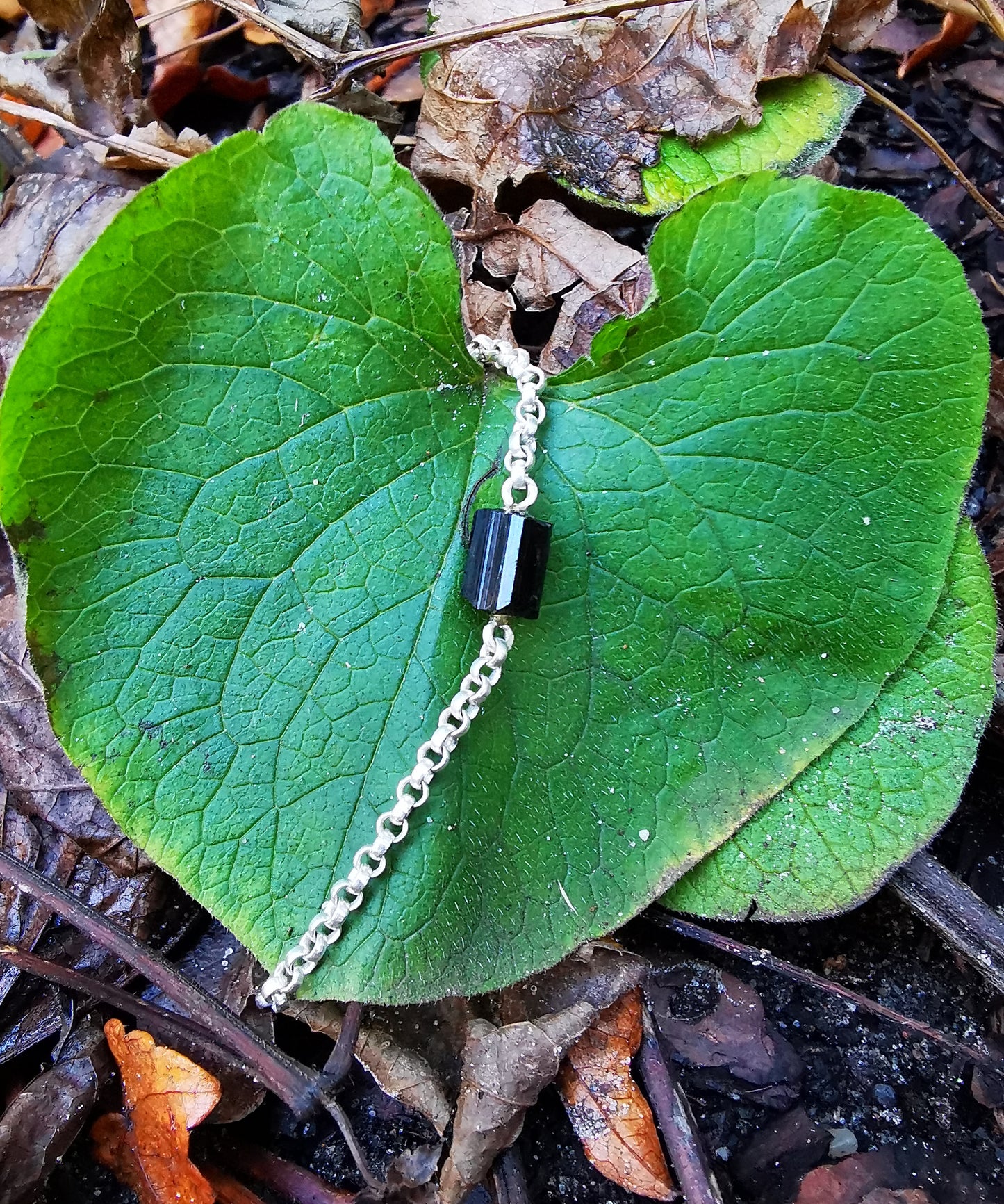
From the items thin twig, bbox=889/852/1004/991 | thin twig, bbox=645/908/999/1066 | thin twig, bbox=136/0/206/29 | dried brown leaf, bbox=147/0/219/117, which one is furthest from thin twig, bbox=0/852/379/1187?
thin twig, bbox=136/0/206/29

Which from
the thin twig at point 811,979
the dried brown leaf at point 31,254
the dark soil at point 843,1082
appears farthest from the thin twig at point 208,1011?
the thin twig at point 811,979

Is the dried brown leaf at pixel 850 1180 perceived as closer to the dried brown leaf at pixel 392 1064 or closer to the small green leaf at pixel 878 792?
the small green leaf at pixel 878 792

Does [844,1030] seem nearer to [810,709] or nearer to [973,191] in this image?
[810,709]

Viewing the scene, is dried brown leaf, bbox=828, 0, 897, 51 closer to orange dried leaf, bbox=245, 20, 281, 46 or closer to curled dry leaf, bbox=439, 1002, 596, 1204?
orange dried leaf, bbox=245, 20, 281, 46

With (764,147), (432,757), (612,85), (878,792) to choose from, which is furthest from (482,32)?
(878,792)

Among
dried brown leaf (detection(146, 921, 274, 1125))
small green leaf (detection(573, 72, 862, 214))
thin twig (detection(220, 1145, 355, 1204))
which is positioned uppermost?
small green leaf (detection(573, 72, 862, 214))

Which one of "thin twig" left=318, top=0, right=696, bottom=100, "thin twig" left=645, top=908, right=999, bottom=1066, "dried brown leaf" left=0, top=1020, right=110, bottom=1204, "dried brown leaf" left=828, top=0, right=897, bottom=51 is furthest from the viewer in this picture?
"dried brown leaf" left=828, top=0, right=897, bottom=51

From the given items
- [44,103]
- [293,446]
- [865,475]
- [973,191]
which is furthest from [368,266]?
[973,191]
